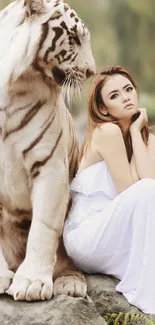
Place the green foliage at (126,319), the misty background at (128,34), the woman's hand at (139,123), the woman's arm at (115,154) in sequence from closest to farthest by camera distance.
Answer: the green foliage at (126,319) < the woman's arm at (115,154) < the woman's hand at (139,123) < the misty background at (128,34)

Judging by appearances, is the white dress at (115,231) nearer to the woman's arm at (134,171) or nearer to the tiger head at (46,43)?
the woman's arm at (134,171)

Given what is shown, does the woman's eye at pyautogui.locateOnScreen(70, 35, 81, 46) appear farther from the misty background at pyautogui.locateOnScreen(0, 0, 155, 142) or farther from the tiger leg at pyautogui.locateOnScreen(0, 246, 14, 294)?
the misty background at pyautogui.locateOnScreen(0, 0, 155, 142)

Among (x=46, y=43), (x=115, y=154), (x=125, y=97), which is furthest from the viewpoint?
(x=125, y=97)

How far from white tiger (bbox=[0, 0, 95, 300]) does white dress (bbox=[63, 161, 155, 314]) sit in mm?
103

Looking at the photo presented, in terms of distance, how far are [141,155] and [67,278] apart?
1.82 ft

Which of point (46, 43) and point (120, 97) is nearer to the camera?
point (46, 43)

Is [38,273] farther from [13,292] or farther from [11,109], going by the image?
[11,109]

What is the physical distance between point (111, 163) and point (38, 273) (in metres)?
→ 0.53

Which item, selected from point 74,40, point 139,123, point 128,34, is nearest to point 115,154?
point 139,123

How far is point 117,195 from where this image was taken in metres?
2.61

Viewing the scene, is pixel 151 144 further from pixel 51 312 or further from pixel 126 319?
pixel 51 312

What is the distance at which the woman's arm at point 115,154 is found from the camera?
2.59 metres

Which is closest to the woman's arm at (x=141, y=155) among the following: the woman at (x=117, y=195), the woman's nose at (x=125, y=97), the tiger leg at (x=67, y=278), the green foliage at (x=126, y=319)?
the woman at (x=117, y=195)

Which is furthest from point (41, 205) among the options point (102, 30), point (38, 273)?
point (102, 30)
